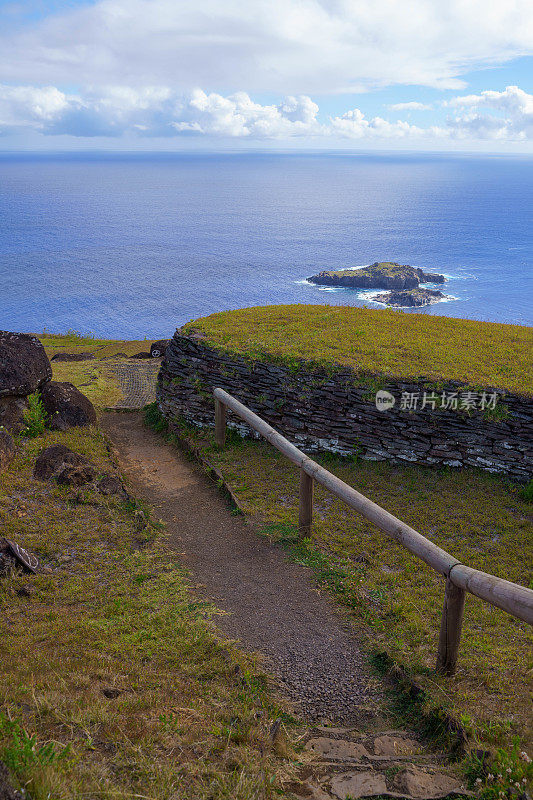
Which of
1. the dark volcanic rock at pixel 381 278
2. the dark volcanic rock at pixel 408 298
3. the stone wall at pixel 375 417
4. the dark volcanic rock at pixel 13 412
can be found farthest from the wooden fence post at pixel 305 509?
the dark volcanic rock at pixel 381 278

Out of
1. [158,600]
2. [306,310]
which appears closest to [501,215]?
[306,310]

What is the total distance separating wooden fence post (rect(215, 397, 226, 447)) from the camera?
486 inches

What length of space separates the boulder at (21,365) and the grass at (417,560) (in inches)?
165

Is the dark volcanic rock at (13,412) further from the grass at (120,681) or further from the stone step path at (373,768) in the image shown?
the stone step path at (373,768)

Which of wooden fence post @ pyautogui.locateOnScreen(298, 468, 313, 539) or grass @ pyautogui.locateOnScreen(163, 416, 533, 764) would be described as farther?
wooden fence post @ pyautogui.locateOnScreen(298, 468, 313, 539)

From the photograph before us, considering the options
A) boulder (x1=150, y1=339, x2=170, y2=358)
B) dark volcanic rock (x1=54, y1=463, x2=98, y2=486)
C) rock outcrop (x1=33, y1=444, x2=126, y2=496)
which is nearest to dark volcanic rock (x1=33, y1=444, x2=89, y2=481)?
rock outcrop (x1=33, y1=444, x2=126, y2=496)

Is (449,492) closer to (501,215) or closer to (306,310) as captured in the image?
(306,310)

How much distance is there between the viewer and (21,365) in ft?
42.7

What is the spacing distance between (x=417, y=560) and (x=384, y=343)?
660 centimetres

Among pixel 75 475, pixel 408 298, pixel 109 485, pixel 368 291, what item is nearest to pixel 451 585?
pixel 109 485

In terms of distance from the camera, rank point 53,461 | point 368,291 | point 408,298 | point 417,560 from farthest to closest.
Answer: point 368,291 < point 408,298 < point 53,461 < point 417,560

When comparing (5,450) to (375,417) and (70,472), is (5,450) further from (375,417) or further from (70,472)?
(375,417)

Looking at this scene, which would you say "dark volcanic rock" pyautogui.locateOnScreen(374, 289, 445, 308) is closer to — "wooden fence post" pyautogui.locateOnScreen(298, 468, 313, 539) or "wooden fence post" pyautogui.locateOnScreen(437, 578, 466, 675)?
"wooden fence post" pyautogui.locateOnScreen(298, 468, 313, 539)

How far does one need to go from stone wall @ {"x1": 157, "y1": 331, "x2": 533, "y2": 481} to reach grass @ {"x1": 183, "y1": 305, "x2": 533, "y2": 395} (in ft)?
1.05
